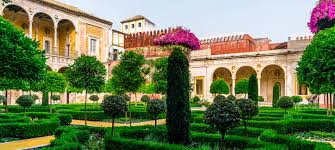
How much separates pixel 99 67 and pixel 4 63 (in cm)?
675

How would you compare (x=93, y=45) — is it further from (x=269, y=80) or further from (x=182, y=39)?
(x=182, y=39)

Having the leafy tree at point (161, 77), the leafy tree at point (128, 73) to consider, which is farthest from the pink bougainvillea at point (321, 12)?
the leafy tree at point (128, 73)

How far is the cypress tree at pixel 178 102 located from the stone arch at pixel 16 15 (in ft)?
81.6

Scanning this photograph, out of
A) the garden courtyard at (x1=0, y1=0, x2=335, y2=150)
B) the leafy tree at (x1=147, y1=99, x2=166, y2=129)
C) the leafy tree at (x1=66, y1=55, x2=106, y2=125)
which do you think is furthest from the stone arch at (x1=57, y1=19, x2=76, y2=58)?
the leafy tree at (x1=147, y1=99, x2=166, y2=129)

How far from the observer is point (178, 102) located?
737 cm

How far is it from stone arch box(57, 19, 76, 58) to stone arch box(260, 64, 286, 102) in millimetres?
19896

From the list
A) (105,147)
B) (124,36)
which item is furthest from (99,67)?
(124,36)

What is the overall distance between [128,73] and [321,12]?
12270mm

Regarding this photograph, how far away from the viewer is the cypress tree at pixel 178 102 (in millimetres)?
7230

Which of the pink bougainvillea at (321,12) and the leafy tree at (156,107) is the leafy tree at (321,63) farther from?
the pink bougainvillea at (321,12)

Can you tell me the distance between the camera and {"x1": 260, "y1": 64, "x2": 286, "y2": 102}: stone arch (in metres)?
32.2

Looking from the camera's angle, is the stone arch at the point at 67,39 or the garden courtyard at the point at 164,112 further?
the stone arch at the point at 67,39

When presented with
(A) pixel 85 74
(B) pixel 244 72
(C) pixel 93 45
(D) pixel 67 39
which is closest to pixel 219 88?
(B) pixel 244 72

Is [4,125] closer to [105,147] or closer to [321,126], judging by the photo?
[105,147]
